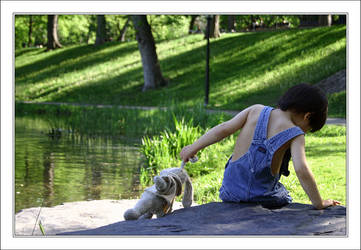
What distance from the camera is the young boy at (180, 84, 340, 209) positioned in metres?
4.12

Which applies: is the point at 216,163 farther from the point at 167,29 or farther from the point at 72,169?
the point at 167,29

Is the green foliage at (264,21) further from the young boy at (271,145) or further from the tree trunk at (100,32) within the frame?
the young boy at (271,145)

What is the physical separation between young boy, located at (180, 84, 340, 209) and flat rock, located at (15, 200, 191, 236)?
185 cm

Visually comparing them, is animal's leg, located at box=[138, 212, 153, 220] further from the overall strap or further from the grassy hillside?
the grassy hillside

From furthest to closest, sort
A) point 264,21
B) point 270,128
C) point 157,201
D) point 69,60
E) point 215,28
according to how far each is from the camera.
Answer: point 264,21 → point 69,60 → point 215,28 → point 157,201 → point 270,128

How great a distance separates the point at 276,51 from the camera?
Answer: 25500mm

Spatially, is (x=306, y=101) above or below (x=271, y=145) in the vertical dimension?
above

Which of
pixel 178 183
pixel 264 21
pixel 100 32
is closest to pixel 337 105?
pixel 178 183

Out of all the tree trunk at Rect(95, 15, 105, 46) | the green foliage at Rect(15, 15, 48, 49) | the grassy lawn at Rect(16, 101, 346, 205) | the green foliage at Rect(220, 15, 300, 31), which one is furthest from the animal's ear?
the green foliage at Rect(15, 15, 48, 49)

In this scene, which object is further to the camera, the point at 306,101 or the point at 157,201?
the point at 157,201

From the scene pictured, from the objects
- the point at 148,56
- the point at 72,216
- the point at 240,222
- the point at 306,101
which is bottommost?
the point at 72,216

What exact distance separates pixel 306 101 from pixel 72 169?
6.06m

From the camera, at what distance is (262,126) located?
13.9 ft

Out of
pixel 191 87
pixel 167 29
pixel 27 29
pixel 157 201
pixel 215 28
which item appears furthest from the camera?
pixel 27 29
